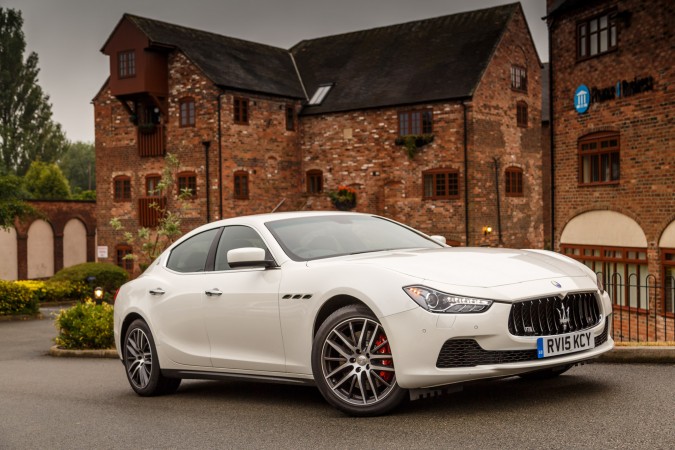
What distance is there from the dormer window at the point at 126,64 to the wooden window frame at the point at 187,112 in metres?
2.61

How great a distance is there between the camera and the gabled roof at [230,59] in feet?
130

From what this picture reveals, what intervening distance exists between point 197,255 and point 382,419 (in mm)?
2662

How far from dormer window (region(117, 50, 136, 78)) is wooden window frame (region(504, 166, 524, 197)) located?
17.8 metres

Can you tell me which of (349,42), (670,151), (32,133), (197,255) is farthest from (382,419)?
(32,133)

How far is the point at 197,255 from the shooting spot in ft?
25.3

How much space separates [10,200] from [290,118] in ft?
52.8

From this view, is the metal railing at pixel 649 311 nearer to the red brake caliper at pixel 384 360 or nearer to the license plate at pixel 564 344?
the license plate at pixel 564 344

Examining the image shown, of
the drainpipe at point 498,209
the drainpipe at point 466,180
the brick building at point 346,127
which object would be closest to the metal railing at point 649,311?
the drainpipe at point 466,180

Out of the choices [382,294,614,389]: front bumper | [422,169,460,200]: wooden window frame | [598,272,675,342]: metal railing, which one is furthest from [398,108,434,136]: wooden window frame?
[382,294,614,389]: front bumper

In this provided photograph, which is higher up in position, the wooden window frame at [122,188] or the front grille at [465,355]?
the wooden window frame at [122,188]

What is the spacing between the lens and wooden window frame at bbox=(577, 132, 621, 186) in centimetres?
2241

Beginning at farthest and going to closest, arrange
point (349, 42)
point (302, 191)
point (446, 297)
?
point (349, 42)
point (302, 191)
point (446, 297)

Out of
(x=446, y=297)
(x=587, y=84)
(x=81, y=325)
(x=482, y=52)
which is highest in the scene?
(x=482, y=52)

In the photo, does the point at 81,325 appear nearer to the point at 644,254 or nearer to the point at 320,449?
the point at 320,449
